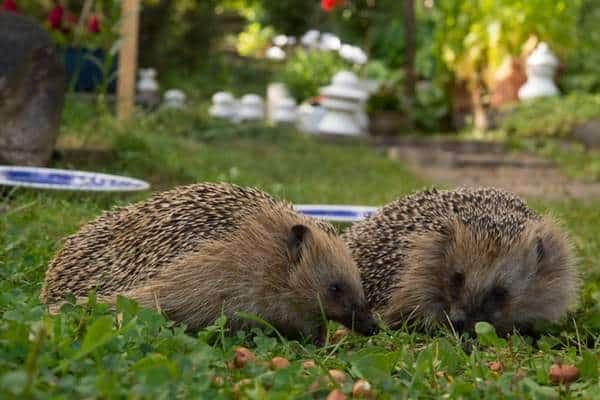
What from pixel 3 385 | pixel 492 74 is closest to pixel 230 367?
pixel 3 385

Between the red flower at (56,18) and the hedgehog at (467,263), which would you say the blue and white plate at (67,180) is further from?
the red flower at (56,18)

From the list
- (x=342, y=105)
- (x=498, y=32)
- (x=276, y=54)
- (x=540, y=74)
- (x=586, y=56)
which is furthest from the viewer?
(x=276, y=54)

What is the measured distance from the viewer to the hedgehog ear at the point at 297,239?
381 cm

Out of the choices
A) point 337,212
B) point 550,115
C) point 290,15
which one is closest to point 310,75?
point 550,115

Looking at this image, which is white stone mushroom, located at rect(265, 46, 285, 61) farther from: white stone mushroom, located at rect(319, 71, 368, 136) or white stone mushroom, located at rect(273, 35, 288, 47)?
white stone mushroom, located at rect(319, 71, 368, 136)

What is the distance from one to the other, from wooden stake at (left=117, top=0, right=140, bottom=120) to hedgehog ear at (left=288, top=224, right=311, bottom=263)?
783 centimetres

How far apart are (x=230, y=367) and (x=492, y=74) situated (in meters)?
14.7

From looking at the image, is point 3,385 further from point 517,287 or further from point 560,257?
point 560,257

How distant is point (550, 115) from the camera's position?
1456 centimetres

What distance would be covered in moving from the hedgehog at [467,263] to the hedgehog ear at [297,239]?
73 cm

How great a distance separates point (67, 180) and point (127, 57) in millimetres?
5241

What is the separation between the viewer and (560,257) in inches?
181

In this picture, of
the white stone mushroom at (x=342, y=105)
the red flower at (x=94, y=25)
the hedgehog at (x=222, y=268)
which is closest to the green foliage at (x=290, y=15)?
the white stone mushroom at (x=342, y=105)

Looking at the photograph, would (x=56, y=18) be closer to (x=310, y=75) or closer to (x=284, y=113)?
(x=284, y=113)
